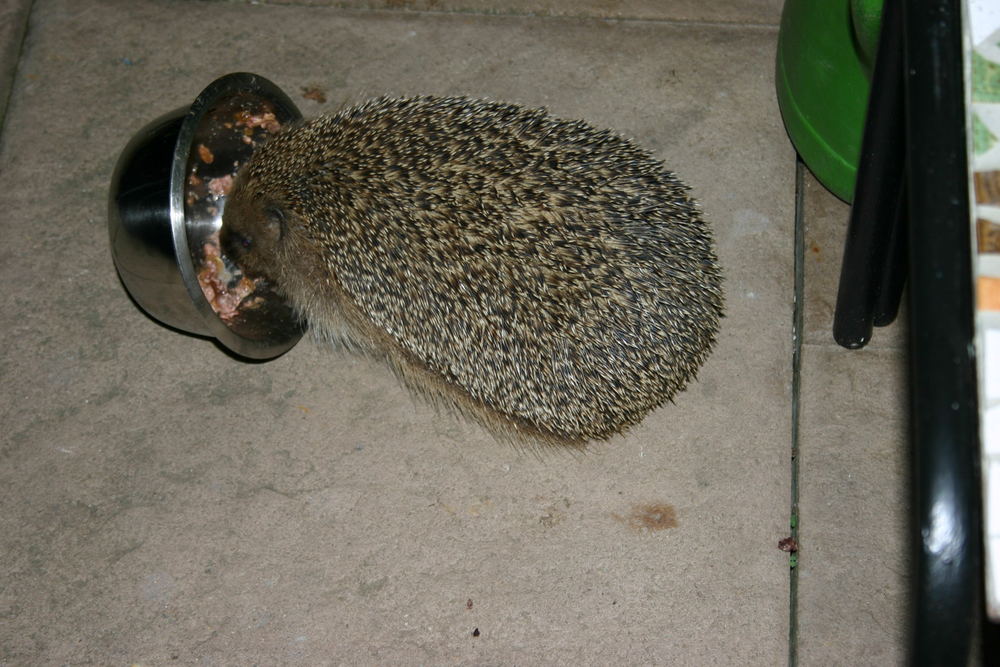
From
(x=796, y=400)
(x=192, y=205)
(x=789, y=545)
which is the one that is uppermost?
(x=192, y=205)

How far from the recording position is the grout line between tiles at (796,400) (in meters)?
3.41

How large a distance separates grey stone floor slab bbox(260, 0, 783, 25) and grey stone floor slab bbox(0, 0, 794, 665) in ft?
1.47

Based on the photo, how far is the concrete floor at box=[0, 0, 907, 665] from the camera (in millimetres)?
3432

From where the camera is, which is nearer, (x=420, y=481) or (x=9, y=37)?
(x=420, y=481)

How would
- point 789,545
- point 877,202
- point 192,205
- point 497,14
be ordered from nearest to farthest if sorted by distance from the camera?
point 877,202 < point 789,545 < point 192,205 < point 497,14

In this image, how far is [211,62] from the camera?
180 inches

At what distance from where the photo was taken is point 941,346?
69.8 inches

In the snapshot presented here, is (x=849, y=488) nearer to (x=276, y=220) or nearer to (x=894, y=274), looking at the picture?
(x=894, y=274)

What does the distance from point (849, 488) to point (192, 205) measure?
9.89 feet

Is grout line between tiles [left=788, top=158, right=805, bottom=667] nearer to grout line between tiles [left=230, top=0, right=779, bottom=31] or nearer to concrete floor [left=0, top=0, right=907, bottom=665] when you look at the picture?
concrete floor [left=0, top=0, right=907, bottom=665]

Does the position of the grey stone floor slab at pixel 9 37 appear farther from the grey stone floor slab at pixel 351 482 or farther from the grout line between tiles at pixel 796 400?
the grout line between tiles at pixel 796 400

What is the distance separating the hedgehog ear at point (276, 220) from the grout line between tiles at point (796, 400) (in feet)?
7.16

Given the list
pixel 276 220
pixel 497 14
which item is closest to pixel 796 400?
pixel 276 220

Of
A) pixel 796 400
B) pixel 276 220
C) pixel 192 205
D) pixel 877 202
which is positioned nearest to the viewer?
pixel 877 202
